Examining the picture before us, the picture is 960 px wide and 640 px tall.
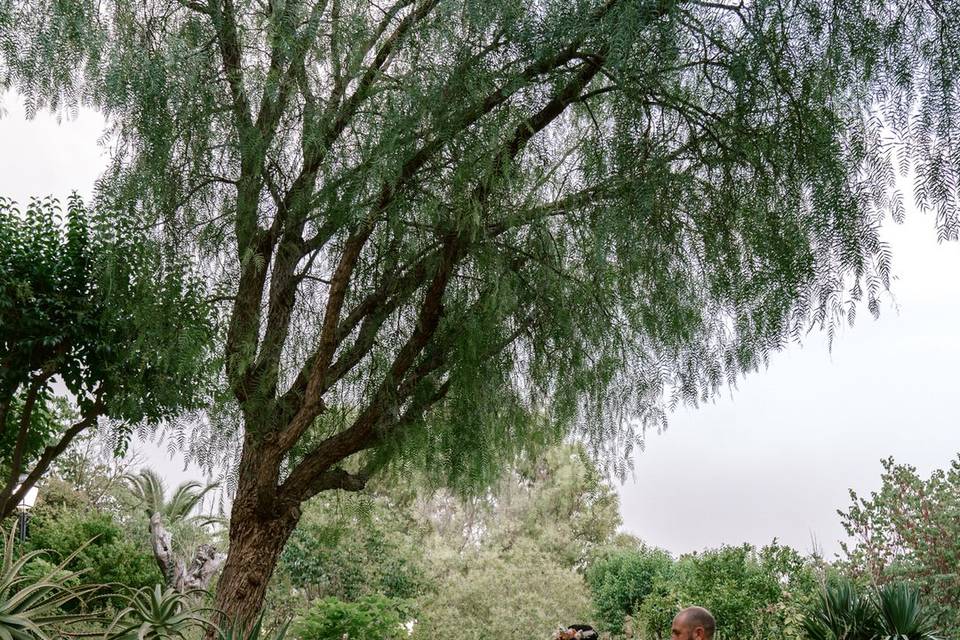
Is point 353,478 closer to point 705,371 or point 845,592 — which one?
point 705,371

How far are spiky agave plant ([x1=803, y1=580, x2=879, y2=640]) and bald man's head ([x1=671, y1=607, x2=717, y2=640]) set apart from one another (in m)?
3.03

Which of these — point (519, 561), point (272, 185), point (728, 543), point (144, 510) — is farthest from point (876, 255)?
point (144, 510)

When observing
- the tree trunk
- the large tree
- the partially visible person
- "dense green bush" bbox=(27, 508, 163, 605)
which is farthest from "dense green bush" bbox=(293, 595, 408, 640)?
the partially visible person

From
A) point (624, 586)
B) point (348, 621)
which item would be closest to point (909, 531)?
point (624, 586)

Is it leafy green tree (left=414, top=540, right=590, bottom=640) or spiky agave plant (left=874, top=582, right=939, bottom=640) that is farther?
leafy green tree (left=414, top=540, right=590, bottom=640)

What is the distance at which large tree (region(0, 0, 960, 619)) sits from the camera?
368 cm

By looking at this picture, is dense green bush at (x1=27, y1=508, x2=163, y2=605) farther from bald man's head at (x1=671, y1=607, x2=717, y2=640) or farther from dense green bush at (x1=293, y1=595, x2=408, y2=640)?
bald man's head at (x1=671, y1=607, x2=717, y2=640)

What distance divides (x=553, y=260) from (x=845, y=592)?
3.86 meters

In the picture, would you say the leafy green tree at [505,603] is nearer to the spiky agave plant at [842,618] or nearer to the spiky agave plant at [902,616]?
the spiky agave plant at [842,618]

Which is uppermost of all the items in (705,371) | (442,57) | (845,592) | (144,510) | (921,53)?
(144,510)

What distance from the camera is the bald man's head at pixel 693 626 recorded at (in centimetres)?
415

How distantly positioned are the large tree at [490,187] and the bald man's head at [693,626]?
1.33 meters

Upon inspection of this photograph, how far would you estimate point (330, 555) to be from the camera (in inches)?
560

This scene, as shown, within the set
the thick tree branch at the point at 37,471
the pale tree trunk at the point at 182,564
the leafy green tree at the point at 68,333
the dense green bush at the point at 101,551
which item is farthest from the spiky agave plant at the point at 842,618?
the pale tree trunk at the point at 182,564
